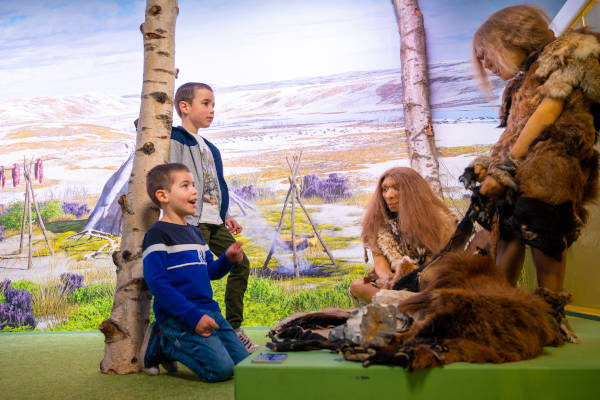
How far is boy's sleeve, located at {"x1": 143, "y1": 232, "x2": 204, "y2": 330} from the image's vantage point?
1912mm

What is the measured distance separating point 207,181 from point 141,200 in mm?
402

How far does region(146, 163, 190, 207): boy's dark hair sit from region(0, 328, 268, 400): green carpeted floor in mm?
818

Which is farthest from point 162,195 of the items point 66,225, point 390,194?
point 66,225

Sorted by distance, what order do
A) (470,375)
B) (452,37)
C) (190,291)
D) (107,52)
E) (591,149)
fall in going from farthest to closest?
(107,52) → (452,37) → (190,291) → (591,149) → (470,375)

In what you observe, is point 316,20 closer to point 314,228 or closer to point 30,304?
point 314,228

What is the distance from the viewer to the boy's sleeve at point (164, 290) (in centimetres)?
191

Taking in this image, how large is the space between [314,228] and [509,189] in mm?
2593

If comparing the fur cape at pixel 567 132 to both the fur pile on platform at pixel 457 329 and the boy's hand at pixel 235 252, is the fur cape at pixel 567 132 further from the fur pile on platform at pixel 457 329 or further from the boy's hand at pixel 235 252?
the boy's hand at pixel 235 252

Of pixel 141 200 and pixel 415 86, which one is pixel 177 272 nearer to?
pixel 141 200

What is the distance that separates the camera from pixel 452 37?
4371 mm

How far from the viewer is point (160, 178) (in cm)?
217

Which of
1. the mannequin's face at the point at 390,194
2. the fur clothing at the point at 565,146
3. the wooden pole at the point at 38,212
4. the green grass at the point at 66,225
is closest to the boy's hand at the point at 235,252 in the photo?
the mannequin's face at the point at 390,194

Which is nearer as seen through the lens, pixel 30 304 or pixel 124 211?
pixel 124 211

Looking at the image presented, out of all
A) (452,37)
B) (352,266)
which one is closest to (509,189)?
(352,266)
